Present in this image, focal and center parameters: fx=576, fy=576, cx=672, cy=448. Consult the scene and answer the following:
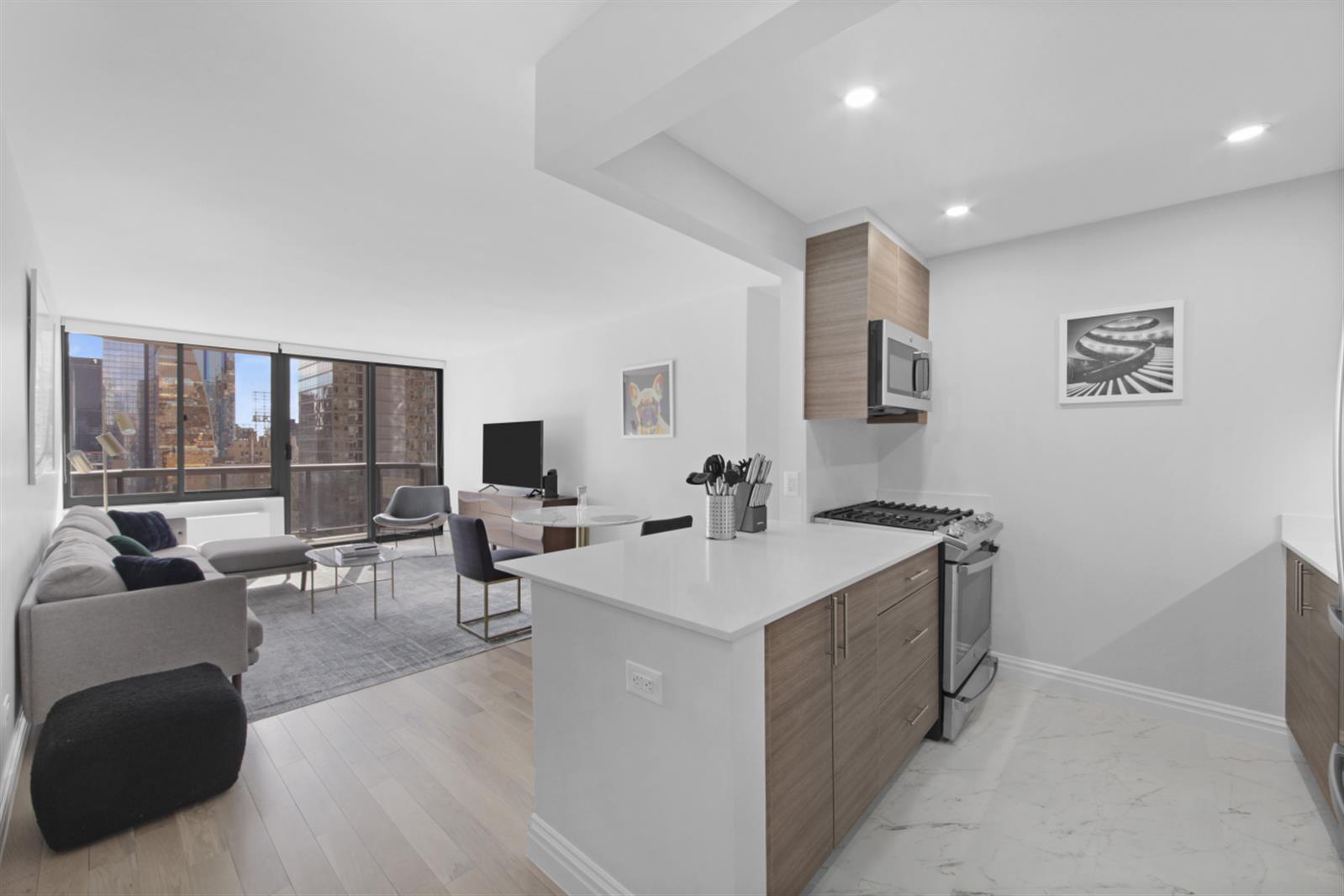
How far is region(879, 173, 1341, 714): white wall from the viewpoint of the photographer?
7.89 ft

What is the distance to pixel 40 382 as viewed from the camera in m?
2.97

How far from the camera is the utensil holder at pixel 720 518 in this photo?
2.41 m

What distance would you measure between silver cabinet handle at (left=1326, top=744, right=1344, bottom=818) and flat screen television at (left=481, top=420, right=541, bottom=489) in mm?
5449

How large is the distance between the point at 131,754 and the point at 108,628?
842 millimetres

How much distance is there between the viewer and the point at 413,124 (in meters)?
2.10

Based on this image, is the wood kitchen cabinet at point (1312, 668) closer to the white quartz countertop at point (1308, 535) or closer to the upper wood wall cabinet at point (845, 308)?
the white quartz countertop at point (1308, 535)

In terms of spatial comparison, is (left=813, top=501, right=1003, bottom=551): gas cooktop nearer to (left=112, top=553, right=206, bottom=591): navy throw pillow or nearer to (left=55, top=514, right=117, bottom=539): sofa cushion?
(left=112, top=553, right=206, bottom=591): navy throw pillow

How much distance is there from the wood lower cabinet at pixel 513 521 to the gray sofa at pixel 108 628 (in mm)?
2407

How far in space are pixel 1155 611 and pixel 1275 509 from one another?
638mm

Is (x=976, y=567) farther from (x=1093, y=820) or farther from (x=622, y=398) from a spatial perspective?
(x=622, y=398)

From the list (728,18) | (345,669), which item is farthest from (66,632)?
(728,18)

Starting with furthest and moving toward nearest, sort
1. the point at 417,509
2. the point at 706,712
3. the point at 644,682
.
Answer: the point at 417,509
the point at 644,682
the point at 706,712

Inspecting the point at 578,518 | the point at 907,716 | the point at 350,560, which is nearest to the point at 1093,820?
the point at 907,716

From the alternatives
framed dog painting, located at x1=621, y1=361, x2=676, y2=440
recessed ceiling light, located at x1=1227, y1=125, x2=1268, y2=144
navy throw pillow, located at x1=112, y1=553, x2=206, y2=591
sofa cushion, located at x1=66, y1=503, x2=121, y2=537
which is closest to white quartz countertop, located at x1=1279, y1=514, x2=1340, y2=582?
recessed ceiling light, located at x1=1227, y1=125, x2=1268, y2=144
